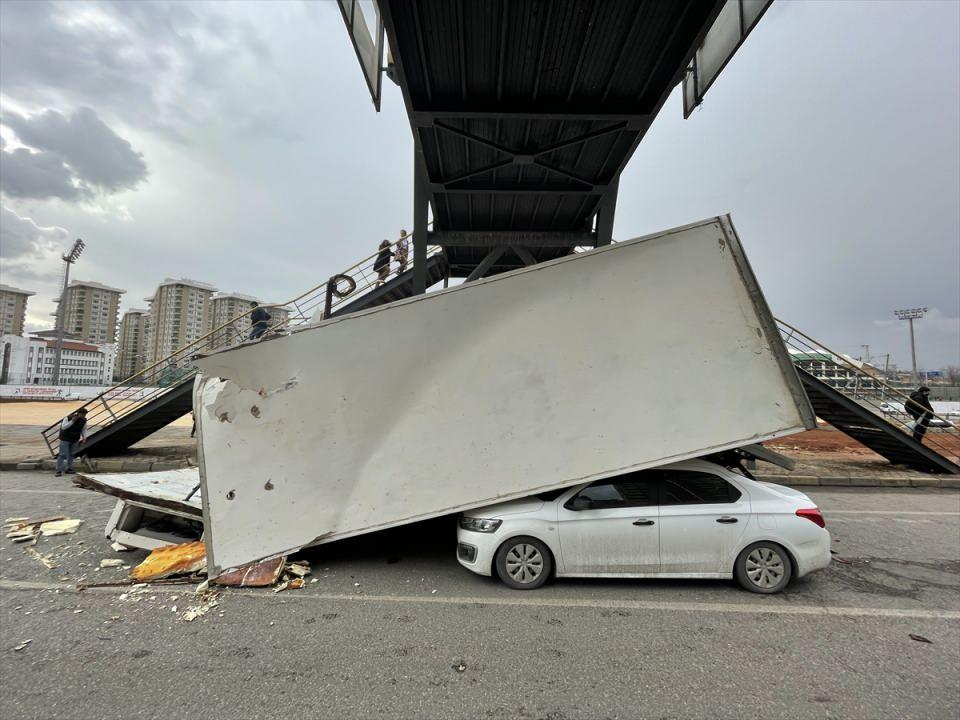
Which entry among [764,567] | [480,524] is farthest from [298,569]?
[764,567]

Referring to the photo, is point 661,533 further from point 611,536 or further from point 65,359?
point 65,359

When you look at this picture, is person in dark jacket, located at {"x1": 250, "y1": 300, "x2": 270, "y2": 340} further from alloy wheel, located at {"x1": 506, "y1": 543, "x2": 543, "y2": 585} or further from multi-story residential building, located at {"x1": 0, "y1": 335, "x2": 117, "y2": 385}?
multi-story residential building, located at {"x1": 0, "y1": 335, "x2": 117, "y2": 385}

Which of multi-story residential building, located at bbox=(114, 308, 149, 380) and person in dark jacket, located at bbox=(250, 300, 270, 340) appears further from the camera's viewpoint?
multi-story residential building, located at bbox=(114, 308, 149, 380)

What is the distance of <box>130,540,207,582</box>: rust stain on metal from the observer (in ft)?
15.5

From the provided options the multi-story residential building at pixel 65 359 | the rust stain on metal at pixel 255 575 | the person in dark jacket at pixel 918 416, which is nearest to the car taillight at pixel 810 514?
the rust stain on metal at pixel 255 575

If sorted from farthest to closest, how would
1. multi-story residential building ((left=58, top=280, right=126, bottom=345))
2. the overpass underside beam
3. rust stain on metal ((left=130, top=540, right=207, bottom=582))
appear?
multi-story residential building ((left=58, top=280, right=126, bottom=345)) < the overpass underside beam < rust stain on metal ((left=130, top=540, right=207, bottom=582))

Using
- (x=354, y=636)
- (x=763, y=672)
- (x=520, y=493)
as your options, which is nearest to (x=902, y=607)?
(x=763, y=672)

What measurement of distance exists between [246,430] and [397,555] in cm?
228

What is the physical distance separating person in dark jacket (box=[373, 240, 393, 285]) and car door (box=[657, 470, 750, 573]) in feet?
30.8

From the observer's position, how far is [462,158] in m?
9.08

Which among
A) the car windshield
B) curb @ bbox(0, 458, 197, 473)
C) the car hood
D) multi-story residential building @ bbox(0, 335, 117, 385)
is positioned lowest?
curb @ bbox(0, 458, 197, 473)

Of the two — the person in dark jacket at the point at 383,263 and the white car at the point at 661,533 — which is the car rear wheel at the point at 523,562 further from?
the person in dark jacket at the point at 383,263

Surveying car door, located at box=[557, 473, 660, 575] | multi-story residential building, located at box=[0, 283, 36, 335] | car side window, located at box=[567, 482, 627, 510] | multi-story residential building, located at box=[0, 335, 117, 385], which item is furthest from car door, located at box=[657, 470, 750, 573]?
multi-story residential building, located at box=[0, 283, 36, 335]

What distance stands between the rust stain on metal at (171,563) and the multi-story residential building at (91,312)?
140 m
